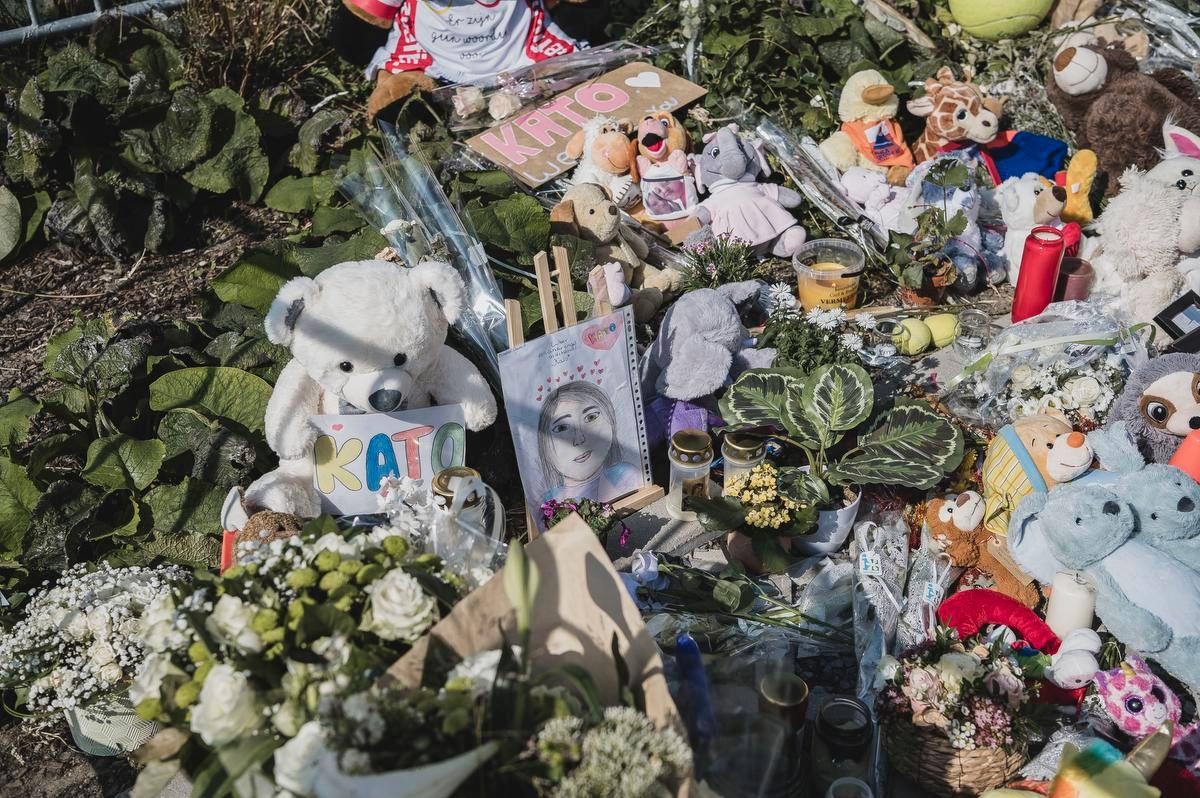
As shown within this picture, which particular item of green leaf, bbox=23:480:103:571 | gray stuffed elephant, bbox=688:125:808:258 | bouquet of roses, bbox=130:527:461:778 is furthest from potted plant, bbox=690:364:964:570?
green leaf, bbox=23:480:103:571

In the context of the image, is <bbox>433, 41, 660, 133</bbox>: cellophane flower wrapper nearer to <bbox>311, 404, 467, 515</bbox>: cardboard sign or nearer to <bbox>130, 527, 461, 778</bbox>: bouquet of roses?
<bbox>311, 404, 467, 515</bbox>: cardboard sign

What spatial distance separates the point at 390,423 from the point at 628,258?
4.57 feet

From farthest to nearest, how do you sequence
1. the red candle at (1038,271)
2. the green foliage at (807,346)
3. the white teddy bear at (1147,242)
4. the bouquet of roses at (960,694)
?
1. the red candle at (1038,271)
2. the white teddy bear at (1147,242)
3. the green foliage at (807,346)
4. the bouquet of roses at (960,694)

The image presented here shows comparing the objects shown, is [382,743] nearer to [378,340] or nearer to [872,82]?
[378,340]

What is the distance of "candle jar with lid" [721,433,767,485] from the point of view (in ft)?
9.84

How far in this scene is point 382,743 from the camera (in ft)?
4.10

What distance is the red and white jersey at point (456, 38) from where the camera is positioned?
4.89 meters

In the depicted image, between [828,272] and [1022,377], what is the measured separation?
0.98 metres

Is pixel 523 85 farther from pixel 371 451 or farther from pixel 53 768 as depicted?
pixel 53 768

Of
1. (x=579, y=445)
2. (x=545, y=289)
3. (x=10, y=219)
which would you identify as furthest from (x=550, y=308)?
(x=10, y=219)

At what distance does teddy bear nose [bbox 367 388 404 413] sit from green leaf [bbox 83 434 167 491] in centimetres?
75

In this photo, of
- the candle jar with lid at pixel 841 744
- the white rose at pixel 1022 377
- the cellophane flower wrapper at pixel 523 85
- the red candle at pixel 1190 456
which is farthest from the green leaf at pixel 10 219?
the red candle at pixel 1190 456

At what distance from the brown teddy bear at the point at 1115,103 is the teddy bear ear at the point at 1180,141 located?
101mm

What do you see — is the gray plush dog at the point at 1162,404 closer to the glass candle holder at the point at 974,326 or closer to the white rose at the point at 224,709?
the glass candle holder at the point at 974,326
